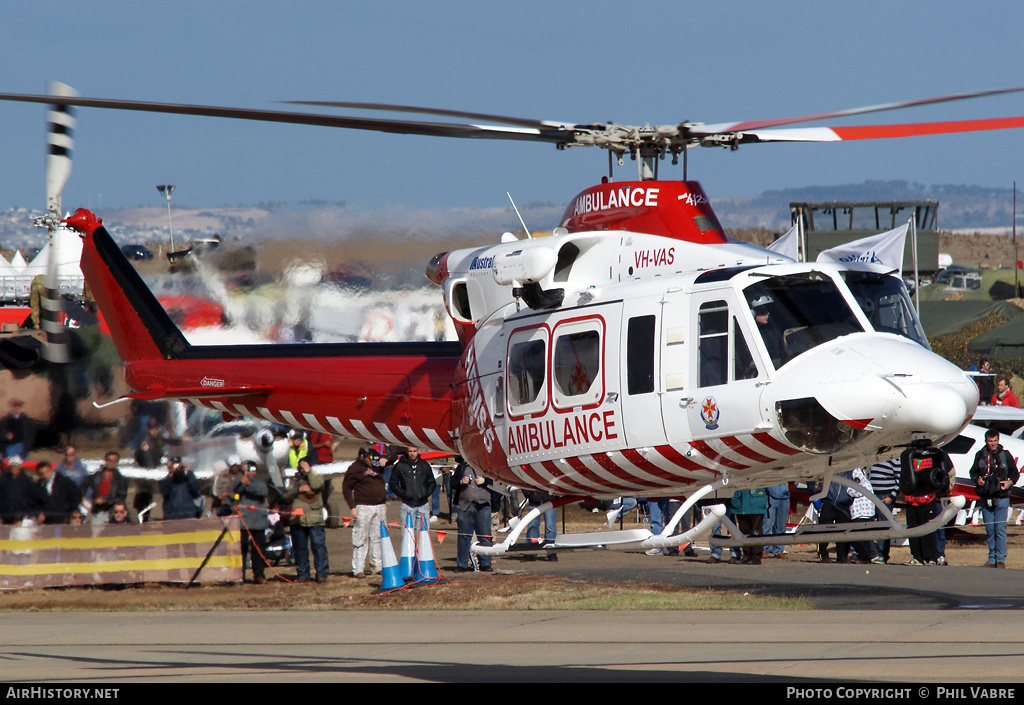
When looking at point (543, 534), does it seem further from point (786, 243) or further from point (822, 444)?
point (822, 444)

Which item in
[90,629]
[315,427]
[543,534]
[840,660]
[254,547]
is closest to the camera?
[840,660]

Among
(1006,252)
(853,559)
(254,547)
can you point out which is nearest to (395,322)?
(254,547)

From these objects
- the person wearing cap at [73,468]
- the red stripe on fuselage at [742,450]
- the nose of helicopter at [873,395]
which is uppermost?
the nose of helicopter at [873,395]

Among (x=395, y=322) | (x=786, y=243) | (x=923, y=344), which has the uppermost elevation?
(x=786, y=243)

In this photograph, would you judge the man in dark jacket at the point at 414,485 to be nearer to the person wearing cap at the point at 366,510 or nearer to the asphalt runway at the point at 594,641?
the person wearing cap at the point at 366,510

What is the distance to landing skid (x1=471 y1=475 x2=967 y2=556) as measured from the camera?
27.5ft

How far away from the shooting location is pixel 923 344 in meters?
8.34

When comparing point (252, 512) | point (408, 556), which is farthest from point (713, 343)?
point (252, 512)

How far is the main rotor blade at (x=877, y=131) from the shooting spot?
8.50 m

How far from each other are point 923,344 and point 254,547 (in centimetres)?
1172

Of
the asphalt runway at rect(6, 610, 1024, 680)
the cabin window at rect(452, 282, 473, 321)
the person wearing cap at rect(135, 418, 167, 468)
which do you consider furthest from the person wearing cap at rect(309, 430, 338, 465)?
the cabin window at rect(452, 282, 473, 321)

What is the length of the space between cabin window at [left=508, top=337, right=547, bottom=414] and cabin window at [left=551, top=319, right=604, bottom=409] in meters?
0.15

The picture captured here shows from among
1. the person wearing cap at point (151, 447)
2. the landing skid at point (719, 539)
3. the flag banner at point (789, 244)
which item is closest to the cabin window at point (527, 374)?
the landing skid at point (719, 539)

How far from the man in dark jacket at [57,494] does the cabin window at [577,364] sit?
10.6 metres
